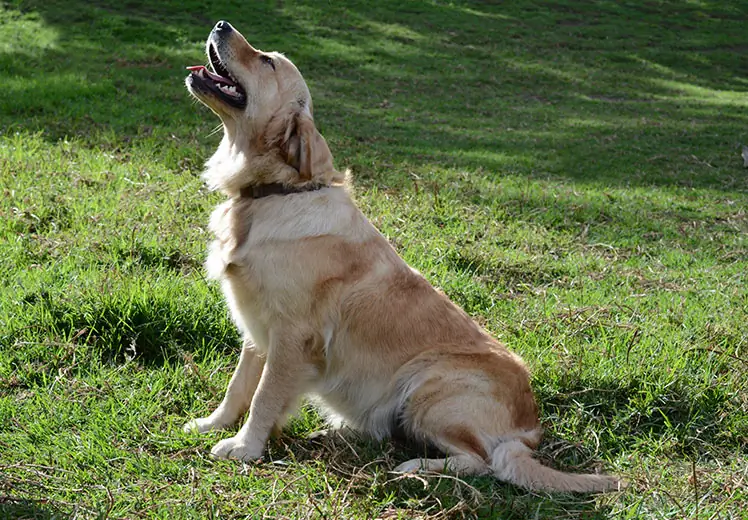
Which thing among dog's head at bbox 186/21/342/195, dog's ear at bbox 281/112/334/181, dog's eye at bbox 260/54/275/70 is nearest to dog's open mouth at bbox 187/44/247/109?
dog's head at bbox 186/21/342/195

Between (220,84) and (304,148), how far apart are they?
1.93 ft

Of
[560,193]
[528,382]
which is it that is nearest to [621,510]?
[528,382]

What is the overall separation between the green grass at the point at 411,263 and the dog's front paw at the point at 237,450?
8cm

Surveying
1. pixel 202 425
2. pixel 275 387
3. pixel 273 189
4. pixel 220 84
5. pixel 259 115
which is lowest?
pixel 202 425

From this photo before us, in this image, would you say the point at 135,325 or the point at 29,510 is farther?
the point at 135,325

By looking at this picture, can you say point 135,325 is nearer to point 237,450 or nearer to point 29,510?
point 237,450

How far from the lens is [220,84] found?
3730 mm

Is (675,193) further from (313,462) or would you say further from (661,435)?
(313,462)

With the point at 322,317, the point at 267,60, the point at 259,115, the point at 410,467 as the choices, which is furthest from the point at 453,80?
the point at 410,467

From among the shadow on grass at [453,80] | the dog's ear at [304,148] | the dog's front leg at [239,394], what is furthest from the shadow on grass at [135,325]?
the shadow on grass at [453,80]

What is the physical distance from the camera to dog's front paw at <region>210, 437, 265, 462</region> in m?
3.31

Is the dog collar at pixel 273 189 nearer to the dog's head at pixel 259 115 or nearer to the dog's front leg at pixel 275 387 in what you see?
the dog's head at pixel 259 115

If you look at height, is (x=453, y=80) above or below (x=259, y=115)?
below

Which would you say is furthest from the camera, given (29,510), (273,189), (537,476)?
(273,189)
